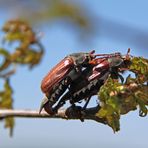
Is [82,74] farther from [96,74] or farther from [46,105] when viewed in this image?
[46,105]

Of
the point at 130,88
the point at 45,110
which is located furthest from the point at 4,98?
the point at 130,88

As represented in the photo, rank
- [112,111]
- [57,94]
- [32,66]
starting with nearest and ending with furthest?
[112,111]
[57,94]
[32,66]

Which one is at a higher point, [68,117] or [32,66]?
[32,66]

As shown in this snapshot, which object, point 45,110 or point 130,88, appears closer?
point 130,88

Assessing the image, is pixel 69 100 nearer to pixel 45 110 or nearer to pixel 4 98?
pixel 45 110

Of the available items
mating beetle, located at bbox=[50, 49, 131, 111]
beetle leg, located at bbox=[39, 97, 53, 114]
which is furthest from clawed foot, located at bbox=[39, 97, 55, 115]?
mating beetle, located at bbox=[50, 49, 131, 111]

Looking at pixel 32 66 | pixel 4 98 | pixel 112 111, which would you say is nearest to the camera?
pixel 112 111

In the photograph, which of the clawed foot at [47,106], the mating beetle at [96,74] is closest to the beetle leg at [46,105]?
the clawed foot at [47,106]

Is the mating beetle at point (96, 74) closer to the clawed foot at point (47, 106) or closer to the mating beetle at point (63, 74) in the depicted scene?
the mating beetle at point (63, 74)

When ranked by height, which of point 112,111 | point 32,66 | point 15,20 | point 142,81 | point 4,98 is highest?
point 15,20
